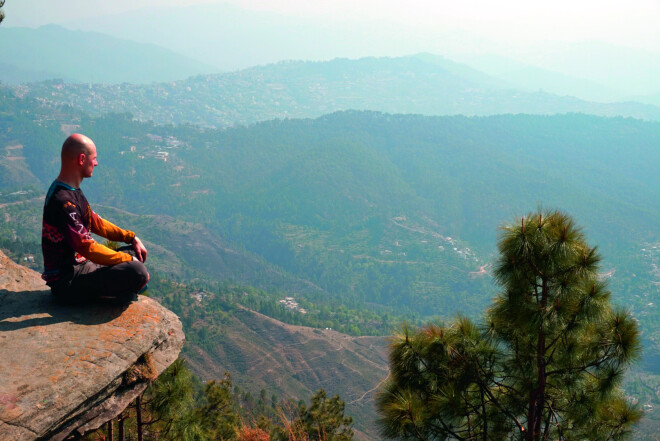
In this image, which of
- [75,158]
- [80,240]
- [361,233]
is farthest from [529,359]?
[361,233]

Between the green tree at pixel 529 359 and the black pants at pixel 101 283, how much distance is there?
3335mm

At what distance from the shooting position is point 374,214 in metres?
183

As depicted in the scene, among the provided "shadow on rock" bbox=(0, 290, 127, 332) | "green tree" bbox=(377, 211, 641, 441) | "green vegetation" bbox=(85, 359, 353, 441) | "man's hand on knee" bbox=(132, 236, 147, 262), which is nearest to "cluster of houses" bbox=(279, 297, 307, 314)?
"green vegetation" bbox=(85, 359, 353, 441)

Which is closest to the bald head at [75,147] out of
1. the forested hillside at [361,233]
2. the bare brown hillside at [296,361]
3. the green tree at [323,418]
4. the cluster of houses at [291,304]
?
the green tree at [323,418]

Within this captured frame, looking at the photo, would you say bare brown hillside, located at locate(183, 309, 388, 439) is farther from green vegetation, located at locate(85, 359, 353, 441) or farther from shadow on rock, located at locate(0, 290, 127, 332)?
shadow on rock, located at locate(0, 290, 127, 332)

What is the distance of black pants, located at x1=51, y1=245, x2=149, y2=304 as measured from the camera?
5473 mm

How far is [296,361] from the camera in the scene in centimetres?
7038

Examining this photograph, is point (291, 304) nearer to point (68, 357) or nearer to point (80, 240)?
point (80, 240)

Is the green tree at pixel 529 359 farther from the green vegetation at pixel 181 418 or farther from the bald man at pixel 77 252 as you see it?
the bald man at pixel 77 252

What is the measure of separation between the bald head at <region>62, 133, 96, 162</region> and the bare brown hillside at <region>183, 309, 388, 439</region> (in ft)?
171

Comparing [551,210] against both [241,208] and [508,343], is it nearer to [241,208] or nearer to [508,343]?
[508,343]

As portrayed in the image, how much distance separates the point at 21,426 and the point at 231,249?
156185mm

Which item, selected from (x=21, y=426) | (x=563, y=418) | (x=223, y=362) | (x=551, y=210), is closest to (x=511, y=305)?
(x=551, y=210)

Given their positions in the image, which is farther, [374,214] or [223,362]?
[374,214]
